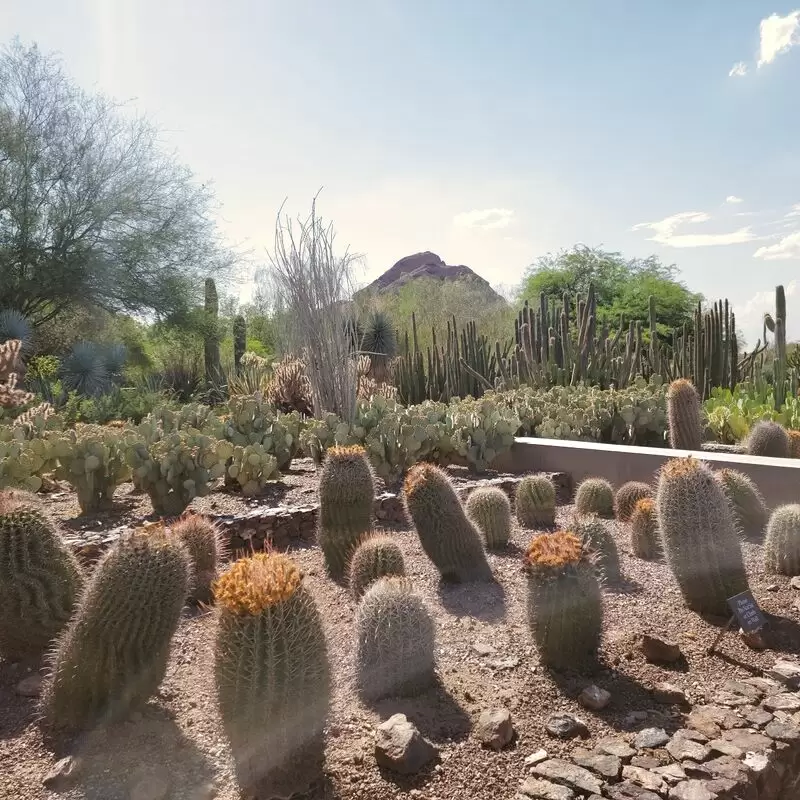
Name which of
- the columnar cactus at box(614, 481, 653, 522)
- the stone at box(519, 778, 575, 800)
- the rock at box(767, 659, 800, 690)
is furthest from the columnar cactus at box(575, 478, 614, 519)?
the stone at box(519, 778, 575, 800)

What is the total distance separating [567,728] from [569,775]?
30 centimetres

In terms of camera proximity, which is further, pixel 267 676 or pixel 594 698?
pixel 594 698

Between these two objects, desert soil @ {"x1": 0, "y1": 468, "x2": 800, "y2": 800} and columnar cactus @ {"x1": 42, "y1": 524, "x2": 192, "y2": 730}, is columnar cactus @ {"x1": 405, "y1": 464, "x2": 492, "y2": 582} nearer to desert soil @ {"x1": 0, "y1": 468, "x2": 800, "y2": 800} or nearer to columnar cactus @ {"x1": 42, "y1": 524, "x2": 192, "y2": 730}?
desert soil @ {"x1": 0, "y1": 468, "x2": 800, "y2": 800}

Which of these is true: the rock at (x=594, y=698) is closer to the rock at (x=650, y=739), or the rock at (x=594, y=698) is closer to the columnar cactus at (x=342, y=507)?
the rock at (x=650, y=739)

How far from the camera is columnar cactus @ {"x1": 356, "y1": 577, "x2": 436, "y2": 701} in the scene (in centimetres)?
283

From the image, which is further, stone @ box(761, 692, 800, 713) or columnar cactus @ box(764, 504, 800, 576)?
columnar cactus @ box(764, 504, 800, 576)

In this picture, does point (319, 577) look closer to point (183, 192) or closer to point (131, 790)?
point (131, 790)

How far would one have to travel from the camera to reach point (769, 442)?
6086 millimetres

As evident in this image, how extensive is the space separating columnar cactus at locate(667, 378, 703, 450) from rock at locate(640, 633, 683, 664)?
12.5 ft

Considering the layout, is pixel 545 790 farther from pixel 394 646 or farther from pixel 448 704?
pixel 394 646

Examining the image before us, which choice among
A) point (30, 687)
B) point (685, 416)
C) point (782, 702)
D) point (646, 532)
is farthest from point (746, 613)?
point (685, 416)

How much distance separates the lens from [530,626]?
3.07 m

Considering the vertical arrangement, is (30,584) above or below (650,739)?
above

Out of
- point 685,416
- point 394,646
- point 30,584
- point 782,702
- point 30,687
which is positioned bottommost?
point 782,702
